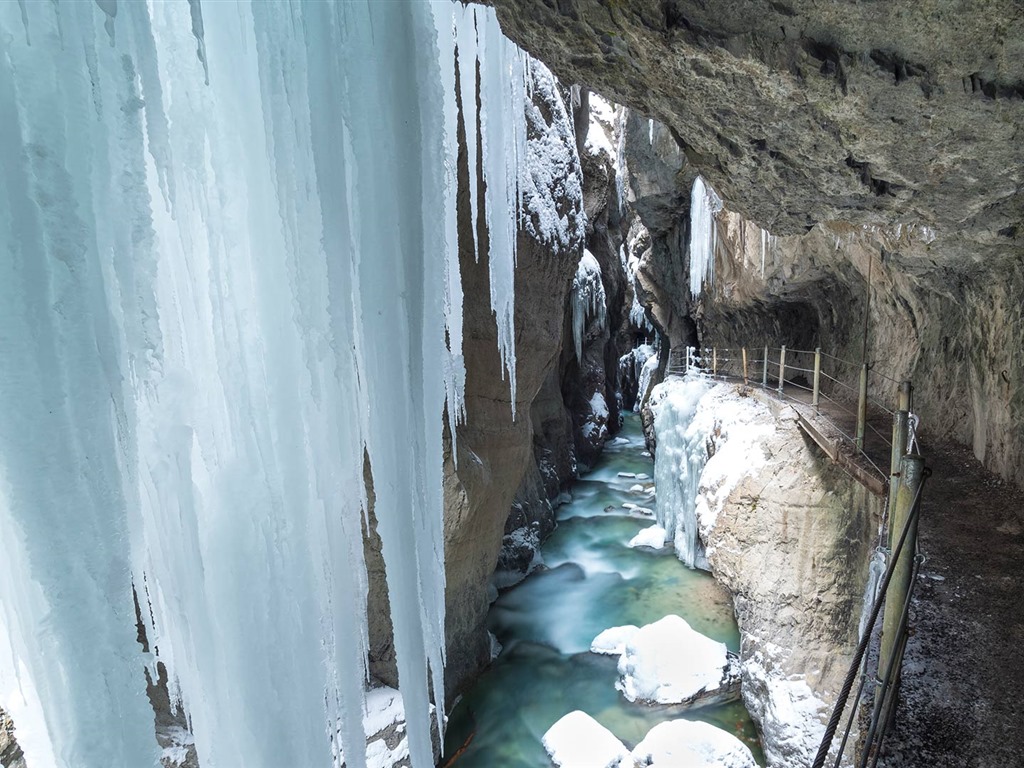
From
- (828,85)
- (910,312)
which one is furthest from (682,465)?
(828,85)

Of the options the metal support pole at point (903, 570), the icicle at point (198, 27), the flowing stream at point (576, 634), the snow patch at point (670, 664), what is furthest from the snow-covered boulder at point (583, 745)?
the icicle at point (198, 27)

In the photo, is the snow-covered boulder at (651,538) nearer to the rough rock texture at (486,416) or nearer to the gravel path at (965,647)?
the rough rock texture at (486,416)

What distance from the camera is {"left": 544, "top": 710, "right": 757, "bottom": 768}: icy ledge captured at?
5645 millimetres

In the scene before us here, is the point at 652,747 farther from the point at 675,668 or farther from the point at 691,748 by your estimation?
the point at 675,668

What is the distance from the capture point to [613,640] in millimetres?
8578

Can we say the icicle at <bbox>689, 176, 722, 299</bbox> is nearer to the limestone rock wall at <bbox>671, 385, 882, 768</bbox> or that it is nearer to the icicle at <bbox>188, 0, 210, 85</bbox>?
the limestone rock wall at <bbox>671, 385, 882, 768</bbox>

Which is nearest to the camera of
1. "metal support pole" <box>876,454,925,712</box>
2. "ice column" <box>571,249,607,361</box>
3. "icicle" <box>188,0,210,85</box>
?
"icicle" <box>188,0,210,85</box>

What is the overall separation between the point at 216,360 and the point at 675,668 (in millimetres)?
7665

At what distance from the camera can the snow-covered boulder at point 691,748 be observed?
18.4 ft

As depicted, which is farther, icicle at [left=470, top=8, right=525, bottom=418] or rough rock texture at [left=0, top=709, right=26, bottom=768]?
icicle at [left=470, top=8, right=525, bottom=418]

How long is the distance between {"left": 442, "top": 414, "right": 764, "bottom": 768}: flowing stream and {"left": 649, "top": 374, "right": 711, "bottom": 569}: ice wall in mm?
617

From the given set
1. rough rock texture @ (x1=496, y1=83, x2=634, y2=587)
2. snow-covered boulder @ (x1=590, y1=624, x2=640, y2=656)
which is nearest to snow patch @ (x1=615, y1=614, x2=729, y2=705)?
snow-covered boulder @ (x1=590, y1=624, x2=640, y2=656)

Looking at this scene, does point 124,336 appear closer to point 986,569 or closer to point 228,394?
point 228,394

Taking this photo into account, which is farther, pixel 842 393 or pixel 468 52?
pixel 842 393
